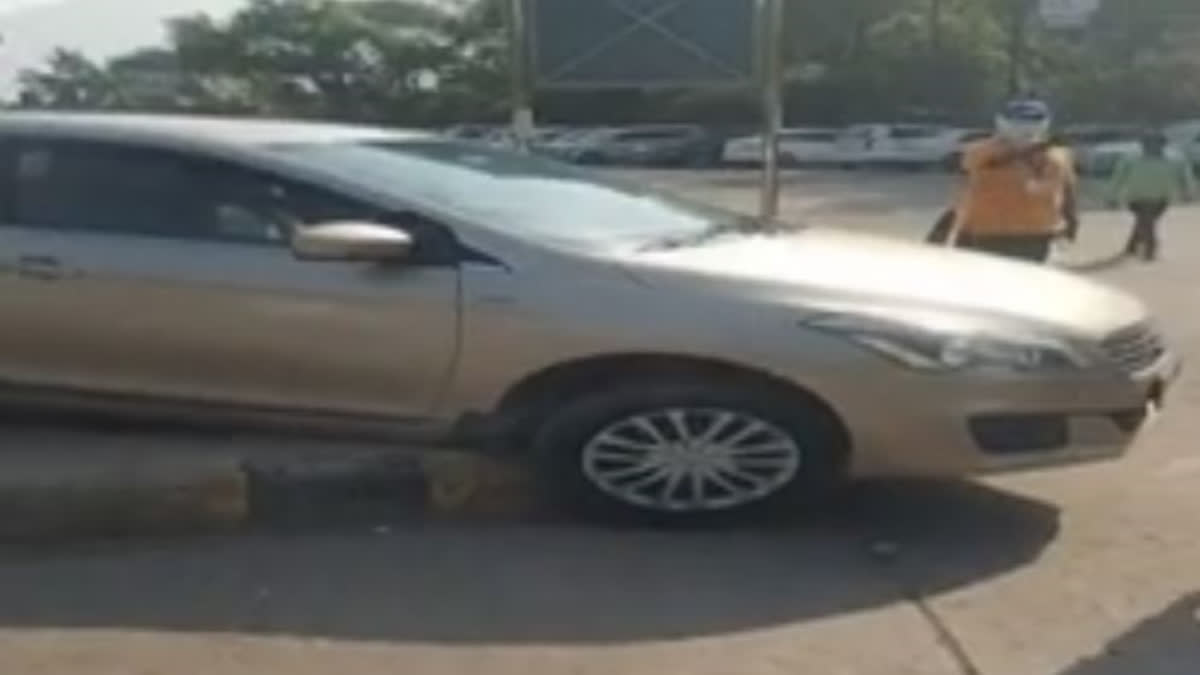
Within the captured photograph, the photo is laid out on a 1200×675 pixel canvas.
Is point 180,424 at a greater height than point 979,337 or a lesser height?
lesser

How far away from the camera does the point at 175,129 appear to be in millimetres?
5668

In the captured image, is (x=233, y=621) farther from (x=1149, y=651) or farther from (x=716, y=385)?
(x=1149, y=651)

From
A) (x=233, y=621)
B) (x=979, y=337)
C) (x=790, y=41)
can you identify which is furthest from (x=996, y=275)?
(x=790, y=41)

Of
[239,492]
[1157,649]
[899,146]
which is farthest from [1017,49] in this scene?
[1157,649]

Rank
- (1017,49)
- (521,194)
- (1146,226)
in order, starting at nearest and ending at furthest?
(521,194) → (1146,226) → (1017,49)

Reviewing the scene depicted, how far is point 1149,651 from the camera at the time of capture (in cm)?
412

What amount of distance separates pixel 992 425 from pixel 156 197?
9.11ft

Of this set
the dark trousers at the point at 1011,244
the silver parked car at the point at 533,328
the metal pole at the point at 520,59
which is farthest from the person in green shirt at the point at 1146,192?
the silver parked car at the point at 533,328

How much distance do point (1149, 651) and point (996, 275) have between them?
1.63 metres

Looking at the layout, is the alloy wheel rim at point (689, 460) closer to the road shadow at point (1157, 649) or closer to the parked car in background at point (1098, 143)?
the road shadow at point (1157, 649)

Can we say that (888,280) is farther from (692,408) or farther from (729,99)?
(729,99)

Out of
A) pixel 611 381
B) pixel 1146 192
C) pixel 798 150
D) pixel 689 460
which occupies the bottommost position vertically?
pixel 798 150

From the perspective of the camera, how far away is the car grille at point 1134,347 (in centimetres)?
510

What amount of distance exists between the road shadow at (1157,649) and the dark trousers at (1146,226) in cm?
1201
